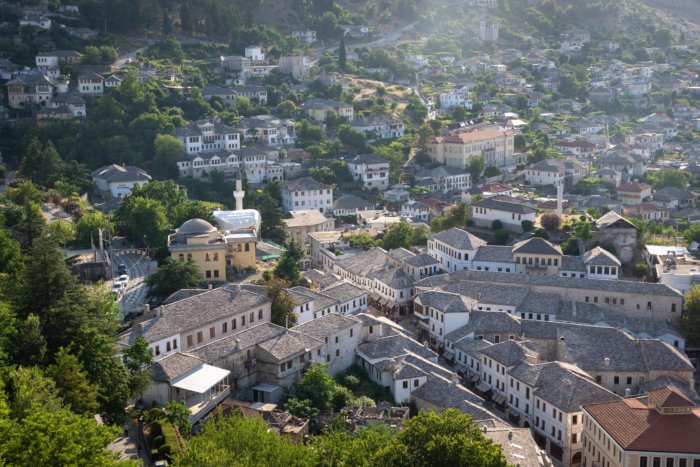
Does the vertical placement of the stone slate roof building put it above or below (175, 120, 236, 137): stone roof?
below

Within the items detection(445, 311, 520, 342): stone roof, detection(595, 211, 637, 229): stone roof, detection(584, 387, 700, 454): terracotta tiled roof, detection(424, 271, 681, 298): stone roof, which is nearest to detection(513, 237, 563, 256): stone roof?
detection(424, 271, 681, 298): stone roof

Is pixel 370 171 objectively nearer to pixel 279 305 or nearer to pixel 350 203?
pixel 350 203

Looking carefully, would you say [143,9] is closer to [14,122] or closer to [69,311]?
[14,122]

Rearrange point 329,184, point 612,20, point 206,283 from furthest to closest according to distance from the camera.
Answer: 1. point 612,20
2. point 329,184
3. point 206,283

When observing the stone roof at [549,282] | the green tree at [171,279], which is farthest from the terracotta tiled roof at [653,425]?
the green tree at [171,279]

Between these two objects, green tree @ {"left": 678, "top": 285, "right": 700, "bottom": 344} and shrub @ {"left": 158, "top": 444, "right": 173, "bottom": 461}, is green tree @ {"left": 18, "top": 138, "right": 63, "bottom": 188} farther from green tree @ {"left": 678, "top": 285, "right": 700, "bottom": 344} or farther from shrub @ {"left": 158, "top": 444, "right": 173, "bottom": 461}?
green tree @ {"left": 678, "top": 285, "right": 700, "bottom": 344}

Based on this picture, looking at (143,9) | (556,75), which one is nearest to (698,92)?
(556,75)

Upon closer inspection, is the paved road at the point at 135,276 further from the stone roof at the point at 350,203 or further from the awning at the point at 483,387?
the stone roof at the point at 350,203

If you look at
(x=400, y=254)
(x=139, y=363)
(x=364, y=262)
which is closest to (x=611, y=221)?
(x=400, y=254)
